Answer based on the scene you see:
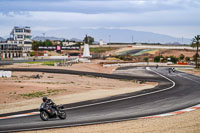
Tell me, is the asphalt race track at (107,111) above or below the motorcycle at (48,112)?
below

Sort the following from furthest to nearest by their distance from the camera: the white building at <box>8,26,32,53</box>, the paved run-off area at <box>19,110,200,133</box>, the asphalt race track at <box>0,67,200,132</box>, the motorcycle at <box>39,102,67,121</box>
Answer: the white building at <box>8,26,32,53</box> < the motorcycle at <box>39,102,67,121</box> < the asphalt race track at <box>0,67,200,132</box> < the paved run-off area at <box>19,110,200,133</box>

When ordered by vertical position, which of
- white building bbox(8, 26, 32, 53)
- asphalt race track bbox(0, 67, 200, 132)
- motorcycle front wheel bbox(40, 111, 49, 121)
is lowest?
asphalt race track bbox(0, 67, 200, 132)

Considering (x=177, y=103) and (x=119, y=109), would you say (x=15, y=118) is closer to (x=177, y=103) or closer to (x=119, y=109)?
(x=119, y=109)

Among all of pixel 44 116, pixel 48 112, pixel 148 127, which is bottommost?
pixel 148 127

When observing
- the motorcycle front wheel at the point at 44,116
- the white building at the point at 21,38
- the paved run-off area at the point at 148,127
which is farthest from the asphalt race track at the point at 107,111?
the white building at the point at 21,38

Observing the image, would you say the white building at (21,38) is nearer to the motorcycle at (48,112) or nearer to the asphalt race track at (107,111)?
the asphalt race track at (107,111)

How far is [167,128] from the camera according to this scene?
56.6 ft

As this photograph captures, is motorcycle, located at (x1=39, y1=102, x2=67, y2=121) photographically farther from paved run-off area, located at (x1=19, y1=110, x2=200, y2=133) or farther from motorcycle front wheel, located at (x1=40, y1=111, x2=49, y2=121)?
paved run-off area, located at (x1=19, y1=110, x2=200, y2=133)

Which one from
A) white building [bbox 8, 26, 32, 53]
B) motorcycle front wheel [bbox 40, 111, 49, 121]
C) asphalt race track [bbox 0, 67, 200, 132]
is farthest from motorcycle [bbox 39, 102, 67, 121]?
white building [bbox 8, 26, 32, 53]

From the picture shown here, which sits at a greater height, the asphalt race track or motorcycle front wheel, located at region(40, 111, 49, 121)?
motorcycle front wheel, located at region(40, 111, 49, 121)

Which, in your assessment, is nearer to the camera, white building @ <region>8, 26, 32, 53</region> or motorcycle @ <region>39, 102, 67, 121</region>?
motorcycle @ <region>39, 102, 67, 121</region>

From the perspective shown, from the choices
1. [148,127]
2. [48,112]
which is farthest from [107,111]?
A: [148,127]

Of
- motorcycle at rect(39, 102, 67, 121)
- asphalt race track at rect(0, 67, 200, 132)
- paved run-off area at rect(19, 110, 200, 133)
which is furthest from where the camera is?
motorcycle at rect(39, 102, 67, 121)

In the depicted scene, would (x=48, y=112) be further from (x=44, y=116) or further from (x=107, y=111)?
(x=107, y=111)
